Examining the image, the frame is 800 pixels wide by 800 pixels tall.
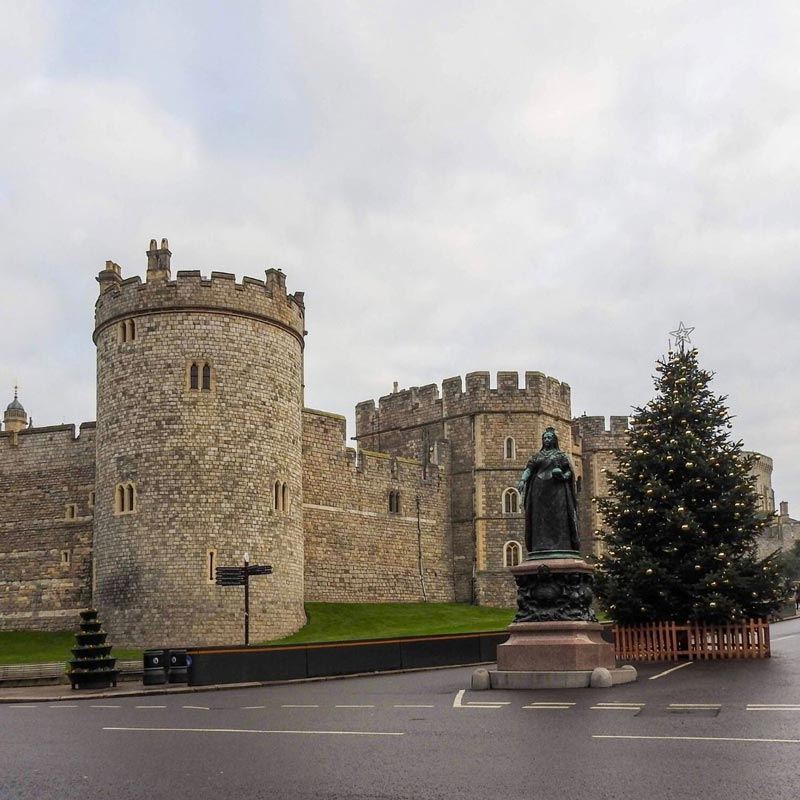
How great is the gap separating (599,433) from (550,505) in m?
37.7

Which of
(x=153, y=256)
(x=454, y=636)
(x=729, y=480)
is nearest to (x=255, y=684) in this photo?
(x=454, y=636)

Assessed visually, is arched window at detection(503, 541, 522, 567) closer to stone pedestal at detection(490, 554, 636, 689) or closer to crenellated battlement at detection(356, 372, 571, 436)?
crenellated battlement at detection(356, 372, 571, 436)

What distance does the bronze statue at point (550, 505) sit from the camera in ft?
62.7

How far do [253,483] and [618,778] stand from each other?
2662cm

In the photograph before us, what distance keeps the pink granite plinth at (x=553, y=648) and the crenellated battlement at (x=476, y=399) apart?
31.5 metres

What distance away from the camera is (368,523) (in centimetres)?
4491

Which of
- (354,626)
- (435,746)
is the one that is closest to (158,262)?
(354,626)

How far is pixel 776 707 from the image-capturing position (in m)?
14.0

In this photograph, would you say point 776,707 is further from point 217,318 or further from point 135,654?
point 217,318

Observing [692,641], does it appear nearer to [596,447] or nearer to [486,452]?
[486,452]

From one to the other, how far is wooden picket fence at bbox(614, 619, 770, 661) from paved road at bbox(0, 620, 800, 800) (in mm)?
5826

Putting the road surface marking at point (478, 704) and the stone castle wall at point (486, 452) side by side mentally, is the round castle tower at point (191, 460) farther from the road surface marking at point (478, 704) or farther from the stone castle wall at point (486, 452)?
the road surface marking at point (478, 704)

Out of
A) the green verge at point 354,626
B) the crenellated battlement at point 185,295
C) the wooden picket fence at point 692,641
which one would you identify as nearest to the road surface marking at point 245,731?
the wooden picket fence at point 692,641

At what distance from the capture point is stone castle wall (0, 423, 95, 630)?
128 feet
